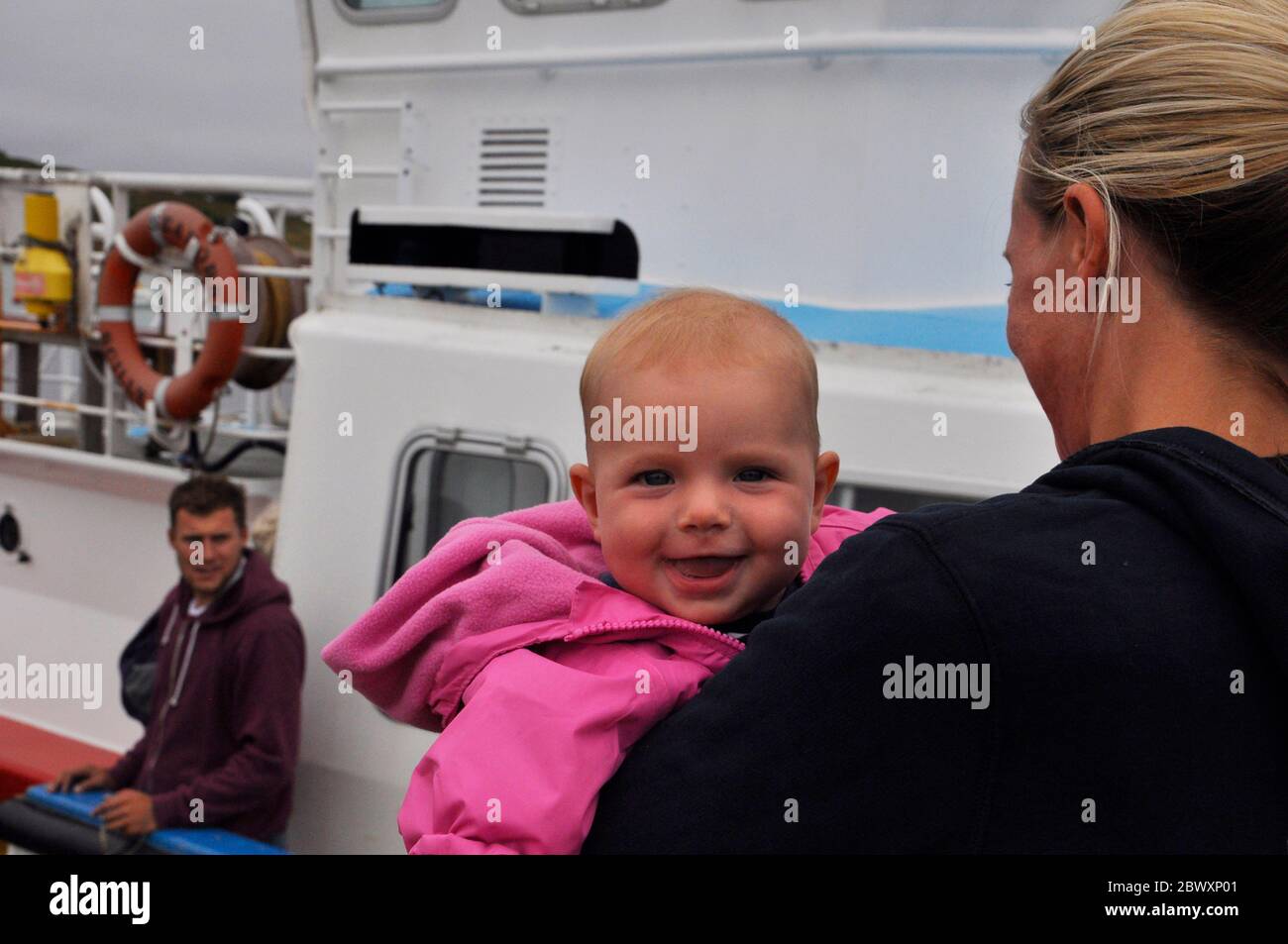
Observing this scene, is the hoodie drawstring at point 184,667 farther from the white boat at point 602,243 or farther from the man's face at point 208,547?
the white boat at point 602,243

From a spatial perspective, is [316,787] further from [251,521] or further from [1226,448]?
[1226,448]

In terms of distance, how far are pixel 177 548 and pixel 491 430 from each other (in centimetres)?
130

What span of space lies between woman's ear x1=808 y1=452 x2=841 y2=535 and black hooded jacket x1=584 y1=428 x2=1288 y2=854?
465 mm

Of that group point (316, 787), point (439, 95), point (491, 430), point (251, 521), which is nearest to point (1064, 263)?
point (491, 430)

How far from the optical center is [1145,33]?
1112mm

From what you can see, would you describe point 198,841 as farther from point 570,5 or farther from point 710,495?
point 710,495

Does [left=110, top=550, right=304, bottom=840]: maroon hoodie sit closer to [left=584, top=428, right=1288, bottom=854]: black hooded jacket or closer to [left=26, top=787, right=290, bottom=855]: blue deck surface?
[left=26, top=787, right=290, bottom=855]: blue deck surface

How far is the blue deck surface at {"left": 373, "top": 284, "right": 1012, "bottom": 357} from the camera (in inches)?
129

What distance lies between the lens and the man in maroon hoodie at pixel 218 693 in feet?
12.5

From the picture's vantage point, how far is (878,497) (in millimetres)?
3047

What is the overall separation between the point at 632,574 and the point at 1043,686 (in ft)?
1.79

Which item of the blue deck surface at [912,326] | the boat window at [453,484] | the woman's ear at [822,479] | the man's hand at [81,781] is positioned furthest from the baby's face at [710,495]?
the man's hand at [81,781]

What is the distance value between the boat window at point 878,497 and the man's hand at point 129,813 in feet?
7.90

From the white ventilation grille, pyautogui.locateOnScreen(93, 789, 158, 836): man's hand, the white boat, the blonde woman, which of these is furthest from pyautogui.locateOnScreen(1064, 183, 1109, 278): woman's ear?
pyautogui.locateOnScreen(93, 789, 158, 836): man's hand
